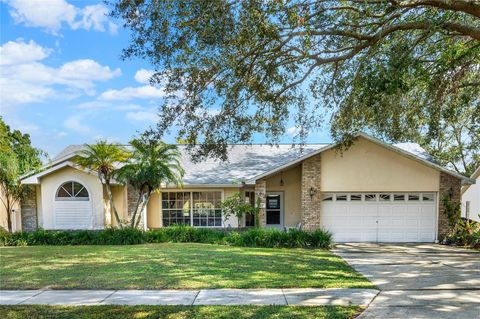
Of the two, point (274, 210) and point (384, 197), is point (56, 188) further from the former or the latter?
point (384, 197)

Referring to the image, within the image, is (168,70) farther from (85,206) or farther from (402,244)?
(402,244)

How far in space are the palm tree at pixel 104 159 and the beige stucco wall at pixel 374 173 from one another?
30.6 feet

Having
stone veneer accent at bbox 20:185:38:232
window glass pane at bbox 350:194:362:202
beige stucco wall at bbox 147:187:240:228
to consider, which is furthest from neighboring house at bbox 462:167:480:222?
stone veneer accent at bbox 20:185:38:232

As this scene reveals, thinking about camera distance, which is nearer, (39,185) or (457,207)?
(457,207)

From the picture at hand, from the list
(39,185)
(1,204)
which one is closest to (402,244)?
(39,185)

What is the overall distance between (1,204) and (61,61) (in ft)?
31.5

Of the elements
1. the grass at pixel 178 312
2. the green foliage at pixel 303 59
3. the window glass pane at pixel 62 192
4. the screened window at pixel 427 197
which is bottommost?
the grass at pixel 178 312

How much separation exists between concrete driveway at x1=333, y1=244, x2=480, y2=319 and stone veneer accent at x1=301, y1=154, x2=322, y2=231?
188 centimetres

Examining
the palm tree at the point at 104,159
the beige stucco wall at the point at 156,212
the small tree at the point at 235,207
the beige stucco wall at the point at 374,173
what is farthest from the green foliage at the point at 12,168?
the beige stucco wall at the point at 374,173

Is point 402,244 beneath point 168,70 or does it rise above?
beneath

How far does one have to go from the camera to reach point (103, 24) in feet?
29.3

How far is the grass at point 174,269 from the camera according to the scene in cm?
810

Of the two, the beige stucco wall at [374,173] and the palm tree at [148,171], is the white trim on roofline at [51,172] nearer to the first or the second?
the palm tree at [148,171]

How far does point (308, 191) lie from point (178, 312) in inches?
420
